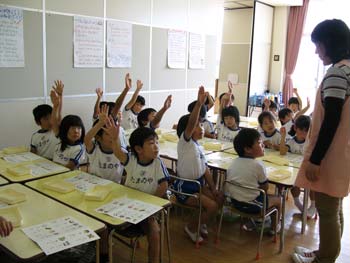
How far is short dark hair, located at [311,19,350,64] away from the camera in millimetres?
1998

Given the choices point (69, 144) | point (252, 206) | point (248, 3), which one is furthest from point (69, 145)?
point (248, 3)

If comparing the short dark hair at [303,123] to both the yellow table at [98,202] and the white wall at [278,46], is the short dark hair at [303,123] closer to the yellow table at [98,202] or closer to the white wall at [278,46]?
the yellow table at [98,202]

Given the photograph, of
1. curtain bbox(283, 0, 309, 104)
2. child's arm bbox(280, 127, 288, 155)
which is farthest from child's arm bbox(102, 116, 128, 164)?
curtain bbox(283, 0, 309, 104)

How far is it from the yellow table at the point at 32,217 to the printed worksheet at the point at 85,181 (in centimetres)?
24

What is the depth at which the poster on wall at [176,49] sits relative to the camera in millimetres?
5730

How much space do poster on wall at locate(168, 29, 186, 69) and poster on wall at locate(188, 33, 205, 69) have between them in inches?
7.8

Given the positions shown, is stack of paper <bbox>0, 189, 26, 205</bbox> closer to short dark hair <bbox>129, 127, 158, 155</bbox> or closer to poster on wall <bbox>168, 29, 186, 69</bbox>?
short dark hair <bbox>129, 127, 158, 155</bbox>

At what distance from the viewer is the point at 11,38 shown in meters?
3.78

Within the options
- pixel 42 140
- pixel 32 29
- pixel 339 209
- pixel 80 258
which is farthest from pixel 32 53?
pixel 339 209

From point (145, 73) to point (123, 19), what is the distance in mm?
854

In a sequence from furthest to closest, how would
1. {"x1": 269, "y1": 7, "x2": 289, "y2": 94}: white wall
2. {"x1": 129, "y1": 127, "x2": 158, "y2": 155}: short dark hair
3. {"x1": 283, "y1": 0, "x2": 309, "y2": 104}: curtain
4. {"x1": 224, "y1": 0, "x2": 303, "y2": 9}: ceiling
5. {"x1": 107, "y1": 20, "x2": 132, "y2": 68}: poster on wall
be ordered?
{"x1": 269, "y1": 7, "x2": 289, "y2": 94}: white wall → {"x1": 283, "y1": 0, "x2": 309, "y2": 104}: curtain → {"x1": 224, "y1": 0, "x2": 303, "y2": 9}: ceiling → {"x1": 107, "y1": 20, "x2": 132, "y2": 68}: poster on wall → {"x1": 129, "y1": 127, "x2": 158, "y2": 155}: short dark hair

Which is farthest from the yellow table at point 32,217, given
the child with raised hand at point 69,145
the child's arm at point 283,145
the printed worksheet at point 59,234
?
the child's arm at point 283,145

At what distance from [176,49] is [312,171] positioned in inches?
165

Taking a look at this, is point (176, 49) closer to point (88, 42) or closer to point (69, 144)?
point (88, 42)
